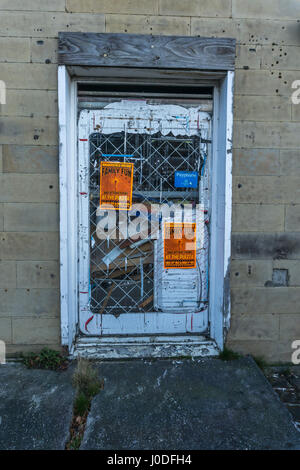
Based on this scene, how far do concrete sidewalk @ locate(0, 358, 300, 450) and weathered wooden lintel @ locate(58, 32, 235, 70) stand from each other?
108 inches

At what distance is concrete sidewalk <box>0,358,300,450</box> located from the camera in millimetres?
2123

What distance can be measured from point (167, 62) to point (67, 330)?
261 cm

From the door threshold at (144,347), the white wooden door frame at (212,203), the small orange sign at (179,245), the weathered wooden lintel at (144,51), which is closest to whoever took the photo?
the weathered wooden lintel at (144,51)

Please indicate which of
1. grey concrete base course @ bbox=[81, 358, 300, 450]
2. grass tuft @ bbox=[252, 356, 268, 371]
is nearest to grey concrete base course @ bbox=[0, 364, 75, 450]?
grey concrete base course @ bbox=[81, 358, 300, 450]

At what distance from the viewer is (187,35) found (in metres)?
2.89

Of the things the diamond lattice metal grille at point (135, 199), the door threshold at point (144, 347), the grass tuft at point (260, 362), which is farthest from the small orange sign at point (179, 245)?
the grass tuft at point (260, 362)

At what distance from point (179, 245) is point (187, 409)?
1475mm

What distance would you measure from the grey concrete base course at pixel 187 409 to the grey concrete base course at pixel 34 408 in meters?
0.22

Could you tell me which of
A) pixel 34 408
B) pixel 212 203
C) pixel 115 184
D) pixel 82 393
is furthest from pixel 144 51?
pixel 34 408

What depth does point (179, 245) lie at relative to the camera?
3242 mm

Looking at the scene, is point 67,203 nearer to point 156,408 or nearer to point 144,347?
point 144,347

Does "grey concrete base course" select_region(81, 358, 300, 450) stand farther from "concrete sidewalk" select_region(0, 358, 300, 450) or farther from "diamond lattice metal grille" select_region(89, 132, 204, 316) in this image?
"diamond lattice metal grille" select_region(89, 132, 204, 316)

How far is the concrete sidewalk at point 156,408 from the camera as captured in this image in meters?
2.12

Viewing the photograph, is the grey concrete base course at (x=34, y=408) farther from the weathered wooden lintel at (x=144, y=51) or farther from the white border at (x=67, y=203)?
the weathered wooden lintel at (x=144, y=51)
